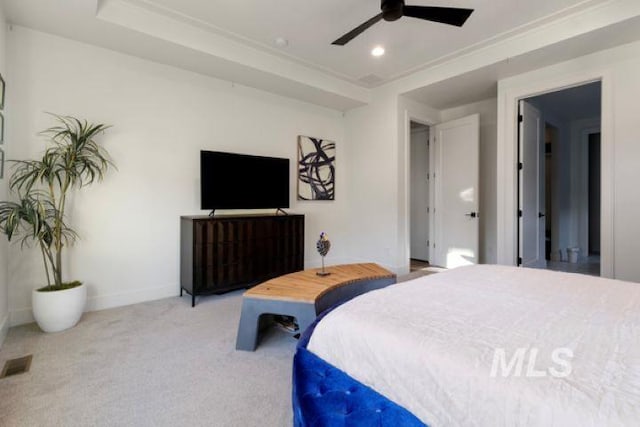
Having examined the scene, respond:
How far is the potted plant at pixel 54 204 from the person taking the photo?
247cm

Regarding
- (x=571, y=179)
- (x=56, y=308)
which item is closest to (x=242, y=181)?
(x=56, y=308)

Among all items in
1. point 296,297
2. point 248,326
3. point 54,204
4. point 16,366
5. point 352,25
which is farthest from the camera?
point 352,25

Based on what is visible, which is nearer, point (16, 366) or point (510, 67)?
point (16, 366)

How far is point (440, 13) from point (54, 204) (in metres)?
3.56

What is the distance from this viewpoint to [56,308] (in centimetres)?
250

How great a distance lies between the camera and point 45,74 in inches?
111

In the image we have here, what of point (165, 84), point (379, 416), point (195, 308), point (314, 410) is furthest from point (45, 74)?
point (379, 416)

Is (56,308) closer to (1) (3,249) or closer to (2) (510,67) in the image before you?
(1) (3,249)

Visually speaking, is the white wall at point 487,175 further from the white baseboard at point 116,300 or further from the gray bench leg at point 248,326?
the white baseboard at point 116,300

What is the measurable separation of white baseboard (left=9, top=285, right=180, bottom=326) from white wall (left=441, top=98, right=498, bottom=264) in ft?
14.6

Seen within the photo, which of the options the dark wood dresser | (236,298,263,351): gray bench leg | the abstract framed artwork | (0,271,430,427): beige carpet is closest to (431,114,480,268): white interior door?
the abstract framed artwork

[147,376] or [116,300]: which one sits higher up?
[116,300]

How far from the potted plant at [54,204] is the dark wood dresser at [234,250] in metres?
0.95

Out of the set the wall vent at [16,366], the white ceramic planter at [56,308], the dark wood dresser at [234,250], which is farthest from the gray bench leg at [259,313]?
the white ceramic planter at [56,308]
